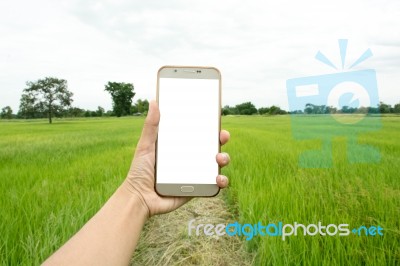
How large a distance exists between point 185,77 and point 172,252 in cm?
125

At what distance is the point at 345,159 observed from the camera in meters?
4.48

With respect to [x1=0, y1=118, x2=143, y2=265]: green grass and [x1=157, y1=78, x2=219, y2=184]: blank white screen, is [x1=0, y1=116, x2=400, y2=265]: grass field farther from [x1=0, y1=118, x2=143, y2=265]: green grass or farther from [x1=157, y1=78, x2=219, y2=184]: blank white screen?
[x1=157, y1=78, x2=219, y2=184]: blank white screen

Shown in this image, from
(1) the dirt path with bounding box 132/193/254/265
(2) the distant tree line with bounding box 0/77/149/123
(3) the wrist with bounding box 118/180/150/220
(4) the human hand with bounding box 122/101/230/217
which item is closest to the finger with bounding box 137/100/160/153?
(4) the human hand with bounding box 122/101/230/217

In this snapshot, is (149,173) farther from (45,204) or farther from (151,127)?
(45,204)

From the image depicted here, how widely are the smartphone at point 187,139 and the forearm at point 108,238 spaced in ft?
0.80

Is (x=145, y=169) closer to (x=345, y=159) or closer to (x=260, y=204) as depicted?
(x=260, y=204)

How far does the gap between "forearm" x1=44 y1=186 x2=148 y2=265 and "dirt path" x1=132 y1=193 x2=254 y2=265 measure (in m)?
0.73

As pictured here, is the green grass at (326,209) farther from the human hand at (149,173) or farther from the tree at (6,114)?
the tree at (6,114)

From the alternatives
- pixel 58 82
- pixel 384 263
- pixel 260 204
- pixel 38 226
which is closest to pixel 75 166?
pixel 38 226

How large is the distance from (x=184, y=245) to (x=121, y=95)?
41.3 meters

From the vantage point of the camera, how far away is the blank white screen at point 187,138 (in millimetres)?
1776

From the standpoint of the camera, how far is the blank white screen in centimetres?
178

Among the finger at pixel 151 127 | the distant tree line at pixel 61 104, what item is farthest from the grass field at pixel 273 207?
the distant tree line at pixel 61 104

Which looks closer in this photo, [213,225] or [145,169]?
[145,169]
